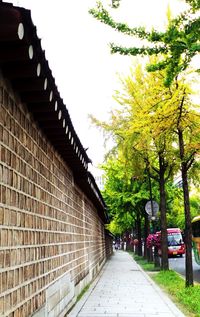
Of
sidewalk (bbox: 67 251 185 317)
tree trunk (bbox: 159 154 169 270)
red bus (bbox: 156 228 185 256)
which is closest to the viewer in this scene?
sidewalk (bbox: 67 251 185 317)

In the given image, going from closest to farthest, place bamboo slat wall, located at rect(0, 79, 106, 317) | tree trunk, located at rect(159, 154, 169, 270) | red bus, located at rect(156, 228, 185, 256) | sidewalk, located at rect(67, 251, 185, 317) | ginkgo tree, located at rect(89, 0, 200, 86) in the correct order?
1. bamboo slat wall, located at rect(0, 79, 106, 317)
2. ginkgo tree, located at rect(89, 0, 200, 86)
3. sidewalk, located at rect(67, 251, 185, 317)
4. tree trunk, located at rect(159, 154, 169, 270)
5. red bus, located at rect(156, 228, 185, 256)

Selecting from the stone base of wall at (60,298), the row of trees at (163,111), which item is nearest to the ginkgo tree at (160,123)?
the row of trees at (163,111)

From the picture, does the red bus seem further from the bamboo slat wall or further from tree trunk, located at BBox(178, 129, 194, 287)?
the bamboo slat wall

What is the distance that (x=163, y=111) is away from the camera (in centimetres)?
1280

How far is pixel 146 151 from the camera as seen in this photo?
59.8 ft

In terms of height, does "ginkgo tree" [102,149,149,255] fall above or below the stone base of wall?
above

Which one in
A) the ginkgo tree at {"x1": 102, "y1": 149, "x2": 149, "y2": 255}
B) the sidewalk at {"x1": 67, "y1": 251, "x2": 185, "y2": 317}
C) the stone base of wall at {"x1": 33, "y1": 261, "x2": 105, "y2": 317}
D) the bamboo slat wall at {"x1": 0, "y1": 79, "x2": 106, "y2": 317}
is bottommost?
the sidewalk at {"x1": 67, "y1": 251, "x2": 185, "y2": 317}

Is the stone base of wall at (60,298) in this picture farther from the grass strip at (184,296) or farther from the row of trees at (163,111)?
the row of trees at (163,111)

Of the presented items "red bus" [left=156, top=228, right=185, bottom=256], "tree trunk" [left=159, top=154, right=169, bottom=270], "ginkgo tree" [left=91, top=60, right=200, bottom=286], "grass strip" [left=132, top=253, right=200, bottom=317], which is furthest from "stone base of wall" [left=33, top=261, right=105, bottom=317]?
"red bus" [left=156, top=228, right=185, bottom=256]

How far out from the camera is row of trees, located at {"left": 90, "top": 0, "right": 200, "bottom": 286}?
6.55 meters

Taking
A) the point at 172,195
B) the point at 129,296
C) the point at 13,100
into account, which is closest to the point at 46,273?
the point at 13,100

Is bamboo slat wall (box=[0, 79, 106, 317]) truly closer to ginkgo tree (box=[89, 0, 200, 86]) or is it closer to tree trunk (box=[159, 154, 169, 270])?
ginkgo tree (box=[89, 0, 200, 86])

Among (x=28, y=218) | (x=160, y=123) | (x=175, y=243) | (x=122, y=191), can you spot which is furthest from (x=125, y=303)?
(x=175, y=243)

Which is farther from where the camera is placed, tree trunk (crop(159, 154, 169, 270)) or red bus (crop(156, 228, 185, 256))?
red bus (crop(156, 228, 185, 256))
